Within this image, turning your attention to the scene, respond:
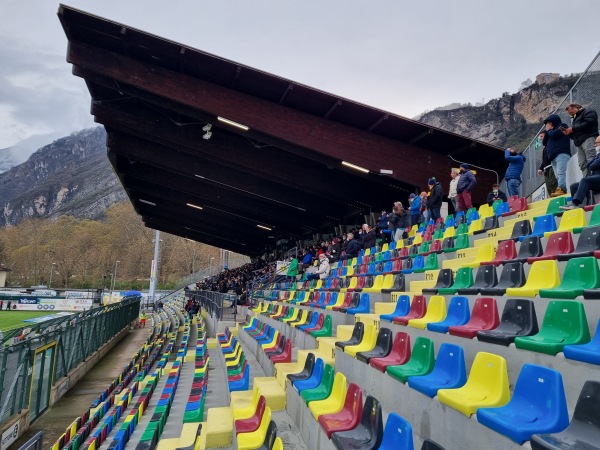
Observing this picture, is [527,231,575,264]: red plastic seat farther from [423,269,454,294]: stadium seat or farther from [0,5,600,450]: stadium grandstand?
[423,269,454,294]: stadium seat

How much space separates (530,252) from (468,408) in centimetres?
281

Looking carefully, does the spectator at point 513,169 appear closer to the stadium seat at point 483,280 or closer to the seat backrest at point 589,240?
the seat backrest at point 589,240

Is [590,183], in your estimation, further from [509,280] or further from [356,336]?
[356,336]

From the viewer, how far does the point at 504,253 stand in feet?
14.8

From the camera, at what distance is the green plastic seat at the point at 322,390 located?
9.87 ft

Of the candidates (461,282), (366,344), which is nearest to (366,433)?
(366,344)

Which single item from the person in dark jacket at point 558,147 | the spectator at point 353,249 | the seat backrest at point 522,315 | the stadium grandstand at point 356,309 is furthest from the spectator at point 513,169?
the seat backrest at point 522,315

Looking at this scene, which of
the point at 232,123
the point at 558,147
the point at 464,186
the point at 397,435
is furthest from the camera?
the point at 232,123

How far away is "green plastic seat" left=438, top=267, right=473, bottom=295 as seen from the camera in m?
4.08

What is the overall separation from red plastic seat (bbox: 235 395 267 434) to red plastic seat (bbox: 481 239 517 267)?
2.75 meters

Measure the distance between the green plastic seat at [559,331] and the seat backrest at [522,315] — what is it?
10cm

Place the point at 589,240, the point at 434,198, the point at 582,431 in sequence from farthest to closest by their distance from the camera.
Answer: the point at 434,198 → the point at 589,240 → the point at 582,431

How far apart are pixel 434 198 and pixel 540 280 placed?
21.6 ft

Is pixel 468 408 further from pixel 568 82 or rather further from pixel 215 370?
pixel 568 82
